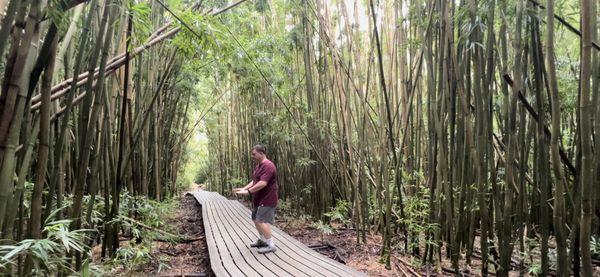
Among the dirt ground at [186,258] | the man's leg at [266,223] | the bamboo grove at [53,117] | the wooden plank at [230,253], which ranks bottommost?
the dirt ground at [186,258]

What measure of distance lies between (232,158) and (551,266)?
26.8 feet

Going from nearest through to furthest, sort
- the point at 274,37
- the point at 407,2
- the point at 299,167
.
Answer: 1. the point at 407,2
2. the point at 274,37
3. the point at 299,167

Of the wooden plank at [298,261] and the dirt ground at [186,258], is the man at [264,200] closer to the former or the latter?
the wooden plank at [298,261]

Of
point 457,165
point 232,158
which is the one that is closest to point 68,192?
point 457,165

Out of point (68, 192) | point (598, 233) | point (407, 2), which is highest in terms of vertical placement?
point (407, 2)

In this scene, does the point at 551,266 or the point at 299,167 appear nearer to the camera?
the point at 551,266

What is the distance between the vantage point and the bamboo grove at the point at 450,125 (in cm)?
203

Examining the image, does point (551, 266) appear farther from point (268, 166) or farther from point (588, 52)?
point (268, 166)

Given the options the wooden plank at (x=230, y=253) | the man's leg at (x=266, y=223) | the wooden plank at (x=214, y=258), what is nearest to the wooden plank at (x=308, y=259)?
the man's leg at (x=266, y=223)

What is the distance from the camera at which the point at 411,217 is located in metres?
3.19

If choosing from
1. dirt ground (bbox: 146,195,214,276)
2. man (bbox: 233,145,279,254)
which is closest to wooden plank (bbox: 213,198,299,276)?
man (bbox: 233,145,279,254)

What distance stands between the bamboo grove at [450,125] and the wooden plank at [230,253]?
3.66ft

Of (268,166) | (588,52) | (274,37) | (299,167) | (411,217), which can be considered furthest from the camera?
(299,167)

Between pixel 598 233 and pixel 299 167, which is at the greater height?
pixel 299 167
